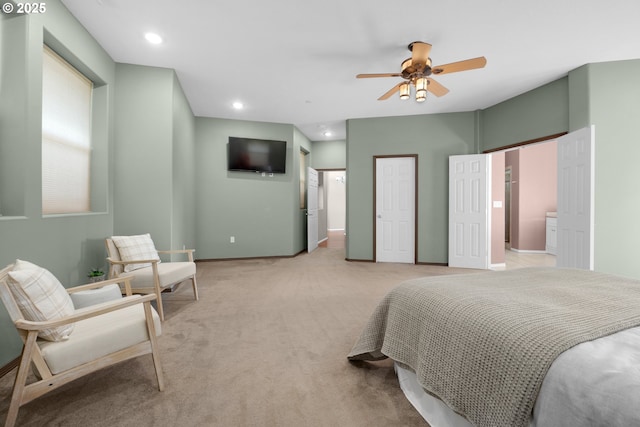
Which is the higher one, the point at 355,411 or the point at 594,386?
the point at 594,386

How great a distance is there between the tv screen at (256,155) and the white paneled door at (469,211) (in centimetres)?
321

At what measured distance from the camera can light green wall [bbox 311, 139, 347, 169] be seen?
7340mm

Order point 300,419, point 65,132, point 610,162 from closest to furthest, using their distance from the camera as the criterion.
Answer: point 300,419, point 65,132, point 610,162

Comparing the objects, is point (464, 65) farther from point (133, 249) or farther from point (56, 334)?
point (133, 249)

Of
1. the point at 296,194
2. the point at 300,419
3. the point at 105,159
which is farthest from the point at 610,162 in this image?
the point at 105,159

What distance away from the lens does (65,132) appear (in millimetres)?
2680

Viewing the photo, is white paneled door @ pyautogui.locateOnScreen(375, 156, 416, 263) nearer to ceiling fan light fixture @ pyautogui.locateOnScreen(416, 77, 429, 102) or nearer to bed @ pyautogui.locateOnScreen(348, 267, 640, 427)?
ceiling fan light fixture @ pyautogui.locateOnScreen(416, 77, 429, 102)

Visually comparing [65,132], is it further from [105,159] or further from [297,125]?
[297,125]

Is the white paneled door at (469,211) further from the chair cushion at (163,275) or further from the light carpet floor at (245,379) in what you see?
the chair cushion at (163,275)

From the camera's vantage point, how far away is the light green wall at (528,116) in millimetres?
3855

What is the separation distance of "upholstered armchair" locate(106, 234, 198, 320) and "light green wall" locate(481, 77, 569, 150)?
4.95m

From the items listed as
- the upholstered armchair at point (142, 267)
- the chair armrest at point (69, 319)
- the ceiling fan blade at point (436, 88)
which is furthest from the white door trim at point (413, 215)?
the chair armrest at point (69, 319)

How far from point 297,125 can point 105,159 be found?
146 inches

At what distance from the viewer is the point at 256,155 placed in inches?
225
